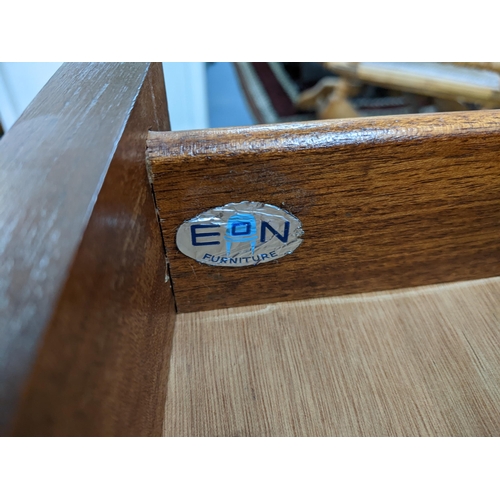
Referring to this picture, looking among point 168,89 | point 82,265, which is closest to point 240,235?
point 82,265

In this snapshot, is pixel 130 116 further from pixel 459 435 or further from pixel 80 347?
pixel 459 435

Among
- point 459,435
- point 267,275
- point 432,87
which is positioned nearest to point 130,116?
point 267,275

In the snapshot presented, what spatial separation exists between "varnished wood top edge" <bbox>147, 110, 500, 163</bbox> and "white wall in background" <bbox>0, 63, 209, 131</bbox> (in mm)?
458

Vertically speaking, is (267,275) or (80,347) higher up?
(80,347)

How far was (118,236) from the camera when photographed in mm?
271

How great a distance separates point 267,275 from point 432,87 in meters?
0.96

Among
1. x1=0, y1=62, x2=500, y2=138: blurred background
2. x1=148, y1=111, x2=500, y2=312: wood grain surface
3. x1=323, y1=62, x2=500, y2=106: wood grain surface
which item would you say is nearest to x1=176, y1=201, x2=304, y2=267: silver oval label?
x1=148, y1=111, x2=500, y2=312: wood grain surface

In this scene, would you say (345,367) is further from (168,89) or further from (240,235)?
(168,89)

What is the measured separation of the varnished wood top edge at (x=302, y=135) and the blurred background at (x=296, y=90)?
1.49ft

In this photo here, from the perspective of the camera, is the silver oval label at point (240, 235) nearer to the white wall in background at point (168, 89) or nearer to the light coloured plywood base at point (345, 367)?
the light coloured plywood base at point (345, 367)

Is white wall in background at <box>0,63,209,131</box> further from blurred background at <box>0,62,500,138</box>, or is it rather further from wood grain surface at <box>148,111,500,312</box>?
wood grain surface at <box>148,111,500,312</box>

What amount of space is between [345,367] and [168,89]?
2.12ft

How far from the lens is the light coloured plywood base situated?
0.40m

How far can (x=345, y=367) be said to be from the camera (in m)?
0.44
